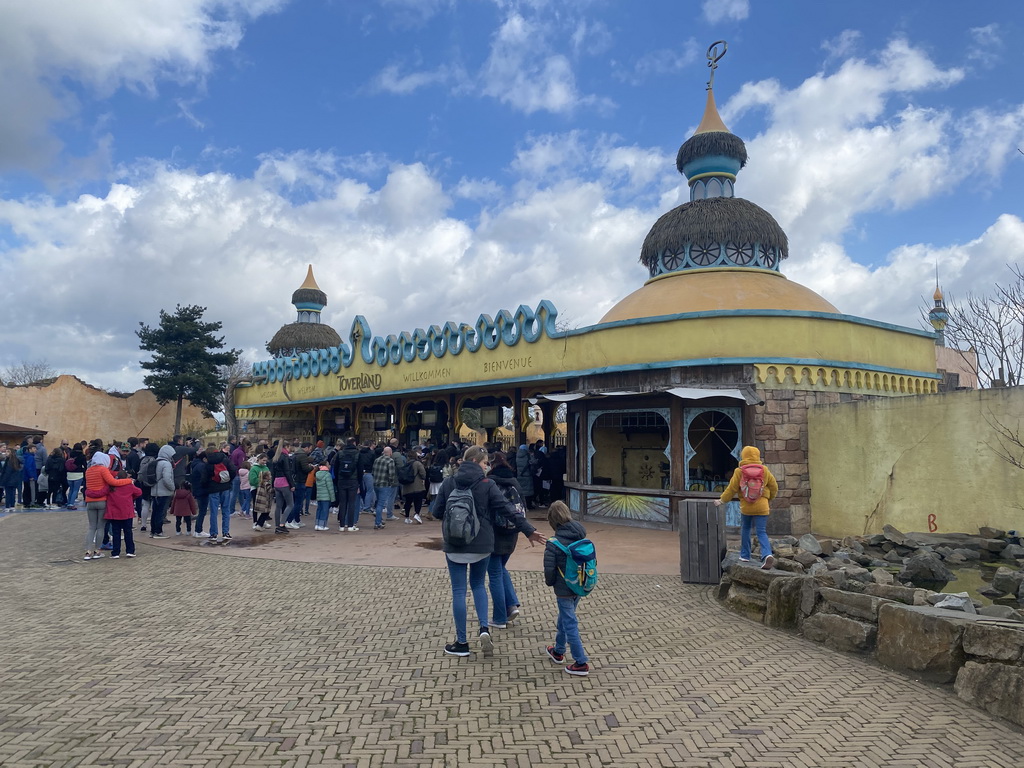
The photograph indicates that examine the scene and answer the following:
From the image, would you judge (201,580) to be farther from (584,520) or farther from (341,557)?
(584,520)

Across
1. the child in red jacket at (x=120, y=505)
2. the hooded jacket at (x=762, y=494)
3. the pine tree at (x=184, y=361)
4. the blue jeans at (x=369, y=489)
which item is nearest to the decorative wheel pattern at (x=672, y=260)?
the blue jeans at (x=369, y=489)

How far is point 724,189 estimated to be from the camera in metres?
17.1

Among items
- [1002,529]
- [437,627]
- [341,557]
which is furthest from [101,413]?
[1002,529]

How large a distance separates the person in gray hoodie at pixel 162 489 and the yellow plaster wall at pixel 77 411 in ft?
65.8

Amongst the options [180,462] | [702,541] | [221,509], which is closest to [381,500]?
[221,509]

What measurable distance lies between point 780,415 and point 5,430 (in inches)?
1045

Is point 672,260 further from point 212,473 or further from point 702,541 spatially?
point 212,473

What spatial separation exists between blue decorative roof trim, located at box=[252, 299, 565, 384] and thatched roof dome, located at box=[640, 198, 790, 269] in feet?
11.0

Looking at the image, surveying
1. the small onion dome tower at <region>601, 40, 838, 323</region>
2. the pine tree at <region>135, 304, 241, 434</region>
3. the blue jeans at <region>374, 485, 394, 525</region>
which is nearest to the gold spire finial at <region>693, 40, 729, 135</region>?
the small onion dome tower at <region>601, 40, 838, 323</region>

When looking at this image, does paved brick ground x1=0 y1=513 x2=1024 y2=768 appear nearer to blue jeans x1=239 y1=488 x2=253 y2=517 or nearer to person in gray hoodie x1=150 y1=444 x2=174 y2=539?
person in gray hoodie x1=150 y1=444 x2=174 y2=539

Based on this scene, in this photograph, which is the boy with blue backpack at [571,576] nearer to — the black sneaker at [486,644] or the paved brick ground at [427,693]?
the paved brick ground at [427,693]

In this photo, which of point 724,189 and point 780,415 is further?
point 724,189

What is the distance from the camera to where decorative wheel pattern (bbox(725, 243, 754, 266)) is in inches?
615

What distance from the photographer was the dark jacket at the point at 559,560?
5242mm
